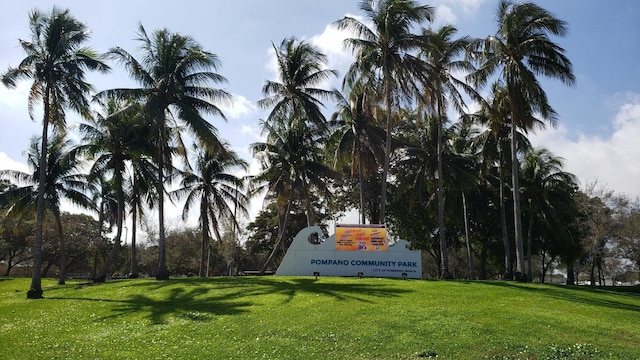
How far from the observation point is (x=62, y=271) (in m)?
31.7

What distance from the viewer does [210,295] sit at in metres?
18.5

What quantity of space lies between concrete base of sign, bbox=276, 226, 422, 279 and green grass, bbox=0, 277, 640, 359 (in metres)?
5.53

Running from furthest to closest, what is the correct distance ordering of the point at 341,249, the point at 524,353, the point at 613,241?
the point at 613,241
the point at 341,249
the point at 524,353

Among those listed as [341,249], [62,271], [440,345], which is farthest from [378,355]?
[62,271]

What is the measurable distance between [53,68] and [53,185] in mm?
10689

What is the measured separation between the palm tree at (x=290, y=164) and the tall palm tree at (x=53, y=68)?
12.6 meters

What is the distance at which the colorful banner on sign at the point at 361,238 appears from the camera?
84.3 feet

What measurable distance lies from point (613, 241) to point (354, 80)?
104ft

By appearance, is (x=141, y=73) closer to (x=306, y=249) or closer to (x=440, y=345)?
(x=306, y=249)

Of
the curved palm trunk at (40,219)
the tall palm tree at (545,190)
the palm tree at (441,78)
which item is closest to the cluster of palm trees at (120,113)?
the curved palm trunk at (40,219)

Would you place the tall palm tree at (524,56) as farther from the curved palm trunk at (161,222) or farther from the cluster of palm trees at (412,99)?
the curved palm trunk at (161,222)

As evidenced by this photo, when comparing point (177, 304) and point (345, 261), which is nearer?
point (177, 304)

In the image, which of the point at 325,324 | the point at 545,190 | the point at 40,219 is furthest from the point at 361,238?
the point at 545,190

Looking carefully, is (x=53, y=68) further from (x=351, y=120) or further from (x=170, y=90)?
(x=351, y=120)
